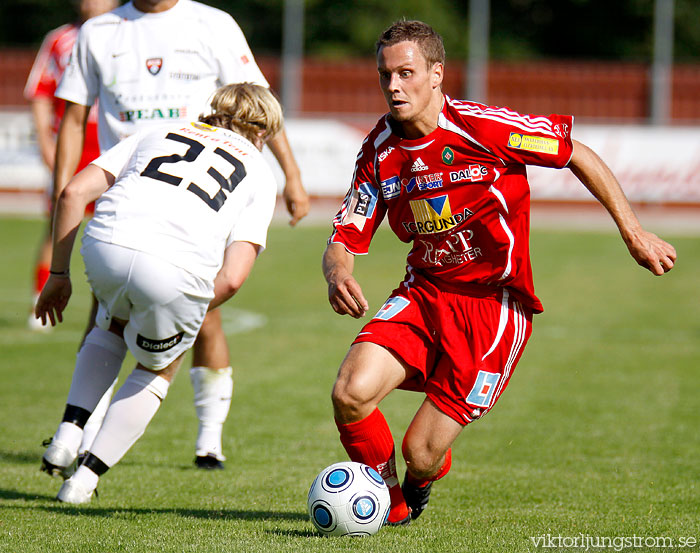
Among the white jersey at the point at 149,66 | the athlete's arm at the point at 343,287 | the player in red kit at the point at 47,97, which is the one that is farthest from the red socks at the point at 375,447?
the player in red kit at the point at 47,97

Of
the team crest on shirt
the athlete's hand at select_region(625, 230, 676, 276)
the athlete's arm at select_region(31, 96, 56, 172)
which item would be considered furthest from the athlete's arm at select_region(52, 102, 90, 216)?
the athlete's arm at select_region(31, 96, 56, 172)

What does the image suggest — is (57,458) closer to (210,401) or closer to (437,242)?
(210,401)

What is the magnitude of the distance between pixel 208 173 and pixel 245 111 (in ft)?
1.34

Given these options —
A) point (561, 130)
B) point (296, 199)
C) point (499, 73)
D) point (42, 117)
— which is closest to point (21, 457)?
point (296, 199)

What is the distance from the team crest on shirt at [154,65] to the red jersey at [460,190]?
1.30 metres

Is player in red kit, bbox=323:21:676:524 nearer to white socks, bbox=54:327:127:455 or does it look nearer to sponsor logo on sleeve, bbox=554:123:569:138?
sponsor logo on sleeve, bbox=554:123:569:138

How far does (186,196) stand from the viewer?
148 inches

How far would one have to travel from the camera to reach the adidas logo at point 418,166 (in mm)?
4090

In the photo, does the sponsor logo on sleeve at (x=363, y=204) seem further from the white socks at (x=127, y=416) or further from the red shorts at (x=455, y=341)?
the white socks at (x=127, y=416)

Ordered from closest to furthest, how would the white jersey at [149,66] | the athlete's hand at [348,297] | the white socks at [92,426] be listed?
the athlete's hand at [348,297] < the white socks at [92,426] < the white jersey at [149,66]

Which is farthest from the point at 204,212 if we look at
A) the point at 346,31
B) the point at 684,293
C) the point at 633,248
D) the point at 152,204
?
the point at 346,31

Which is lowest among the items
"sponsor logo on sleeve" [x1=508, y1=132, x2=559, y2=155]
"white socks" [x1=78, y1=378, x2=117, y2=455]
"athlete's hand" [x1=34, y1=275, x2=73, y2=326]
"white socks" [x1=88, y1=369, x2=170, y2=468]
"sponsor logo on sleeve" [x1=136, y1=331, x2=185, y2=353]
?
"white socks" [x1=78, y1=378, x2=117, y2=455]

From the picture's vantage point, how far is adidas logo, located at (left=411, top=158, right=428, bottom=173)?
161 inches

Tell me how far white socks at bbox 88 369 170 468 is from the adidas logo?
132 cm
